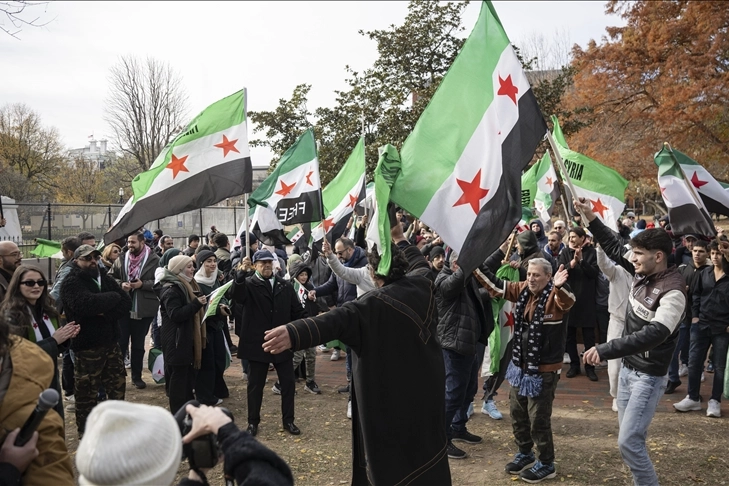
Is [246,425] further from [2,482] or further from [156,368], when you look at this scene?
[2,482]

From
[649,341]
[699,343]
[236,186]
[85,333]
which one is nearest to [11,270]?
[85,333]

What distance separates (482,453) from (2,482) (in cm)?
471

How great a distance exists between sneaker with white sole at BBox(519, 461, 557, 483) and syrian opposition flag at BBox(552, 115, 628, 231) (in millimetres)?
3840

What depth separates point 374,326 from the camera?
3.74m

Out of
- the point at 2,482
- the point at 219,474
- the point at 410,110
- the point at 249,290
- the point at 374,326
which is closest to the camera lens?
the point at 2,482

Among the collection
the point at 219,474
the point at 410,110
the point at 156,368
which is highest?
the point at 410,110

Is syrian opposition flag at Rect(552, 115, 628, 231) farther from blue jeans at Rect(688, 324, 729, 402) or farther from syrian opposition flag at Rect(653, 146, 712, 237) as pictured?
blue jeans at Rect(688, 324, 729, 402)

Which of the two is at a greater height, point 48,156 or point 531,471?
point 48,156

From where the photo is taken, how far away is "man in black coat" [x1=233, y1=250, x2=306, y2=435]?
6.75 meters

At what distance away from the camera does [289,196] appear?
26.3 ft

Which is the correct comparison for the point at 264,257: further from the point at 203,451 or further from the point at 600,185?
the point at 203,451

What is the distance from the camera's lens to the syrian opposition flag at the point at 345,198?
9297mm

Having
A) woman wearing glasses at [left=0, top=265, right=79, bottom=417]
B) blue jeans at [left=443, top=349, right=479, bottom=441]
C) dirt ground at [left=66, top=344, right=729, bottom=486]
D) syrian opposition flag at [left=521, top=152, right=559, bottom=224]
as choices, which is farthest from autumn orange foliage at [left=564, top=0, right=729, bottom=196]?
woman wearing glasses at [left=0, top=265, right=79, bottom=417]

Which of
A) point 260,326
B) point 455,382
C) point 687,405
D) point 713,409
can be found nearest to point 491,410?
point 455,382
